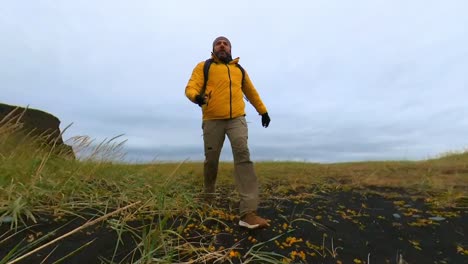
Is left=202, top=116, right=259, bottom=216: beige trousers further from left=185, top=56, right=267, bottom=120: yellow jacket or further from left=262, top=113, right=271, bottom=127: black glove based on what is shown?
left=262, top=113, right=271, bottom=127: black glove

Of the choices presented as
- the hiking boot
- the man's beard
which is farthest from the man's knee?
the man's beard

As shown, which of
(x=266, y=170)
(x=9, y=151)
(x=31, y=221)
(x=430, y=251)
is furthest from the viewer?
(x=266, y=170)

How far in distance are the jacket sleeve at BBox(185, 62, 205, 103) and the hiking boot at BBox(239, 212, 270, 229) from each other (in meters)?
1.74

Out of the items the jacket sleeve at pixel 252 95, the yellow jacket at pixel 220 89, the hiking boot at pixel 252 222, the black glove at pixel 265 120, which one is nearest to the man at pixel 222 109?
the yellow jacket at pixel 220 89

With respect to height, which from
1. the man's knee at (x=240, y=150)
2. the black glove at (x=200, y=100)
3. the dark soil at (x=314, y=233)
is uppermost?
the black glove at (x=200, y=100)

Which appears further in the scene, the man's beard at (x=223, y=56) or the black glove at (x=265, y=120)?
the black glove at (x=265, y=120)

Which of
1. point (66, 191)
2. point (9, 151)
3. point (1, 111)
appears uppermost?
point (1, 111)

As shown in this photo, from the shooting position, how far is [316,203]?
5.93 metres

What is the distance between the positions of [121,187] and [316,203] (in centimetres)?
286

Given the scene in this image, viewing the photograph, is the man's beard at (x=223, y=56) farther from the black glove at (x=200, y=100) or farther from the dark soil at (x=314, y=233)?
the dark soil at (x=314, y=233)

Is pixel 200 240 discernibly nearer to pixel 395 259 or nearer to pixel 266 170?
pixel 395 259

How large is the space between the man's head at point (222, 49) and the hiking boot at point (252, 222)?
2235 millimetres

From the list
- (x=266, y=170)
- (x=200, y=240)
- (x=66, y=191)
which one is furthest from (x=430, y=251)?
(x=266, y=170)

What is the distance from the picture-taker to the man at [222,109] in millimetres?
4992
